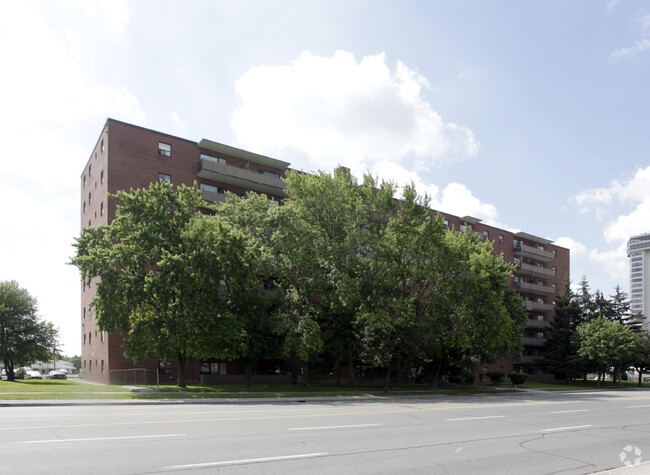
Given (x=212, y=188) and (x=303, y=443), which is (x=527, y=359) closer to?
(x=212, y=188)

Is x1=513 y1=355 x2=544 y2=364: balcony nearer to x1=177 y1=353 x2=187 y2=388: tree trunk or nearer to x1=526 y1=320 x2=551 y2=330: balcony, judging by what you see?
x1=526 y1=320 x2=551 y2=330: balcony

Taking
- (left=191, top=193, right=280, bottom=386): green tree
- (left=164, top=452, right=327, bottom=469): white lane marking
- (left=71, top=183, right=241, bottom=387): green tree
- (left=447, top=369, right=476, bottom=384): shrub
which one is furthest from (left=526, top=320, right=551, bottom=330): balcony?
(left=164, top=452, right=327, bottom=469): white lane marking

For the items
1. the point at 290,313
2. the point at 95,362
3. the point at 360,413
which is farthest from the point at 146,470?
the point at 95,362

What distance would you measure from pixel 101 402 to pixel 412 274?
71.4 feet

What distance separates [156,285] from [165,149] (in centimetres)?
1765

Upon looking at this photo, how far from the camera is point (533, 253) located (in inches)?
2810

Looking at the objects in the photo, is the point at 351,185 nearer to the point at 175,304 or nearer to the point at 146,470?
the point at 175,304

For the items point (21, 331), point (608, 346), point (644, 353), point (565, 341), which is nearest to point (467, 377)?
point (608, 346)

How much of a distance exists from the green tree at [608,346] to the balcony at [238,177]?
39.2 m

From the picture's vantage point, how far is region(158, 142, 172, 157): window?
3944 centimetres

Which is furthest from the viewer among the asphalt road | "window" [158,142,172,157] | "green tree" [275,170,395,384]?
"window" [158,142,172,157]

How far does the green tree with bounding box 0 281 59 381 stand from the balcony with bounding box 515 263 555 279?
60593 millimetres

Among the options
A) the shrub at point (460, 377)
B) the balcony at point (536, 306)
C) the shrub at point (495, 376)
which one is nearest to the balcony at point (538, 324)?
the balcony at point (536, 306)

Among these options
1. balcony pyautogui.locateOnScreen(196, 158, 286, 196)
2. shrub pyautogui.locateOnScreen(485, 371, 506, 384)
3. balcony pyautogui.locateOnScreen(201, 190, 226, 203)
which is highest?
balcony pyautogui.locateOnScreen(196, 158, 286, 196)
